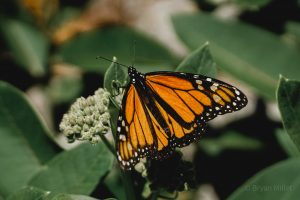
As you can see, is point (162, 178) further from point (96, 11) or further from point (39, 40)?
point (96, 11)

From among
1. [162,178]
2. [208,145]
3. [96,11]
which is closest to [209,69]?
[162,178]

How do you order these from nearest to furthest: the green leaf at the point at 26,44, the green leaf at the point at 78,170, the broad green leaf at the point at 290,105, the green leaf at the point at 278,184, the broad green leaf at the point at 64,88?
1. the green leaf at the point at 278,184
2. the broad green leaf at the point at 290,105
3. the green leaf at the point at 78,170
4. the green leaf at the point at 26,44
5. the broad green leaf at the point at 64,88

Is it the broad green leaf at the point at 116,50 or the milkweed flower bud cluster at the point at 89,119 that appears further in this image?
the broad green leaf at the point at 116,50

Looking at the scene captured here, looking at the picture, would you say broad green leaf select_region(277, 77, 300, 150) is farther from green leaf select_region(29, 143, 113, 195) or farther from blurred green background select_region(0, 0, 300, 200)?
green leaf select_region(29, 143, 113, 195)

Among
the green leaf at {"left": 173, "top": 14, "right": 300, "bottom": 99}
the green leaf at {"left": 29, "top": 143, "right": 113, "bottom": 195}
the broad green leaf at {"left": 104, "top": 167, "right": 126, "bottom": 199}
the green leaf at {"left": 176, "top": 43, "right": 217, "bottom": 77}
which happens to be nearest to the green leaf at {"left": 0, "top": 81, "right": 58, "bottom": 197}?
the green leaf at {"left": 29, "top": 143, "right": 113, "bottom": 195}

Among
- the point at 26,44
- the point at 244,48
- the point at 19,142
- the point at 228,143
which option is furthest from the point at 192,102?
the point at 26,44

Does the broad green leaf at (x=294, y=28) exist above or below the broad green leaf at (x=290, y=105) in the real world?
Answer: above

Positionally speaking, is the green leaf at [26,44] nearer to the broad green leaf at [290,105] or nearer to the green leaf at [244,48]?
the green leaf at [244,48]

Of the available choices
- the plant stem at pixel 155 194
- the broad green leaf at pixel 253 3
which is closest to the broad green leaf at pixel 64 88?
the broad green leaf at pixel 253 3
